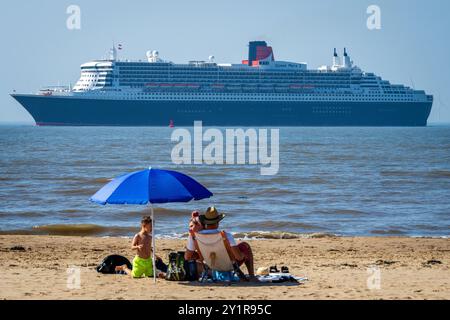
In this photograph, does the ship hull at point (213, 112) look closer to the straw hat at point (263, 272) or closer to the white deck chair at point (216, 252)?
the straw hat at point (263, 272)

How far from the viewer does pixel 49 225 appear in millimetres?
18719

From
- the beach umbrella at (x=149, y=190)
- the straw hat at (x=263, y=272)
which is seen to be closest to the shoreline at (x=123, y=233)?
the straw hat at (x=263, y=272)

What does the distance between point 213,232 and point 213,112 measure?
10009cm

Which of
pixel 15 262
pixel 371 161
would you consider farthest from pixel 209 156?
pixel 15 262

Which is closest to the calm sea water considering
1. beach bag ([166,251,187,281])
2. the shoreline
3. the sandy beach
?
the shoreline

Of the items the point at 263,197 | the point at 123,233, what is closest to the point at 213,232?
the point at 123,233

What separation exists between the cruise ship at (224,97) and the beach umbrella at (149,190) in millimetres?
96293

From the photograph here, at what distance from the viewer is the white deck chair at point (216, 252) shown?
34.0 ft

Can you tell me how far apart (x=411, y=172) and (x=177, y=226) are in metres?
18.9

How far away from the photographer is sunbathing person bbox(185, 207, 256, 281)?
1034cm

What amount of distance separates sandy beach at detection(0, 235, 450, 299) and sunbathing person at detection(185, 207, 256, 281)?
0.29 metres

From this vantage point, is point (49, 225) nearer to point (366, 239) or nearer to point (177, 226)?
point (177, 226)

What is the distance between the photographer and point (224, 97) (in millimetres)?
111062

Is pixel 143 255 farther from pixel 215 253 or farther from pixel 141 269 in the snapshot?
pixel 215 253
